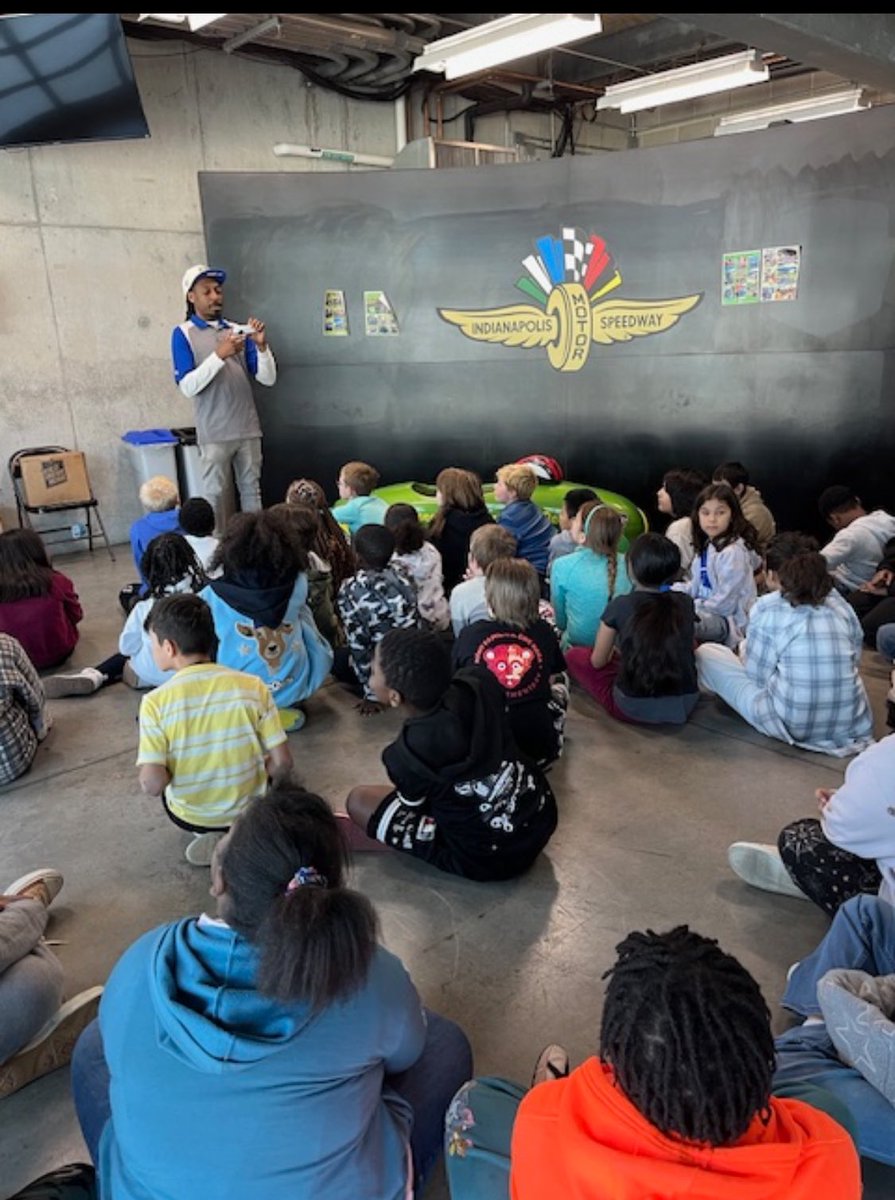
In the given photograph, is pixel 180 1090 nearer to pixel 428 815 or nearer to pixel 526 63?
pixel 428 815

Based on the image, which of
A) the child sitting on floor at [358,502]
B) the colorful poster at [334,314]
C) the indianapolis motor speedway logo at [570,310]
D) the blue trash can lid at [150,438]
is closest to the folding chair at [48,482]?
the blue trash can lid at [150,438]

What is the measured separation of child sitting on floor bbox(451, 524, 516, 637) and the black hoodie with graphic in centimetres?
123

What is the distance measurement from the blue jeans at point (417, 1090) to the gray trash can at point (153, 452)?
5836mm

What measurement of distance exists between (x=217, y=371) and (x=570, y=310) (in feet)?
9.46

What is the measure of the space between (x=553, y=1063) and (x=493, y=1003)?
0.42m

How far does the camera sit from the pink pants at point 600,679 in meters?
3.89

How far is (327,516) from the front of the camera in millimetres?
4633

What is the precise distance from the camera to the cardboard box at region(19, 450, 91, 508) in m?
6.62

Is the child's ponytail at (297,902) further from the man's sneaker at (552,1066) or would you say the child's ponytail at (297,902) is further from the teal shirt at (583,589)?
the teal shirt at (583,589)

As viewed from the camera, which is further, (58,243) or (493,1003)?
(58,243)

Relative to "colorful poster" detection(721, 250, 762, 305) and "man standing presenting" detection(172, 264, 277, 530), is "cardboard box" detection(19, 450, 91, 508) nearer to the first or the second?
"man standing presenting" detection(172, 264, 277, 530)

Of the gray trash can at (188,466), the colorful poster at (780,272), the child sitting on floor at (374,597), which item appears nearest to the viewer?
the child sitting on floor at (374,597)

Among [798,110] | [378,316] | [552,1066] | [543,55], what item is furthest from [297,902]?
[798,110]

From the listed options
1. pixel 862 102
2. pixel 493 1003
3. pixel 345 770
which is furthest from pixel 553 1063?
pixel 862 102
